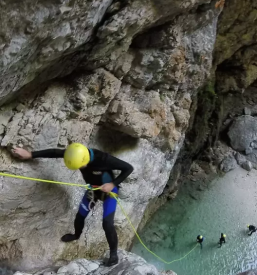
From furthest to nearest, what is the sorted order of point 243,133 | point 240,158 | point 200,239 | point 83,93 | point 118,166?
point 243,133, point 240,158, point 200,239, point 83,93, point 118,166

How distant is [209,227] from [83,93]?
18.3 ft

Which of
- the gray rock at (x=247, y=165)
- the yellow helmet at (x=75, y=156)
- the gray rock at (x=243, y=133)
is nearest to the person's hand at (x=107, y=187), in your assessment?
the yellow helmet at (x=75, y=156)

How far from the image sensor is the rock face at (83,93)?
3.14m

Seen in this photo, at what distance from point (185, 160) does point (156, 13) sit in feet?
19.9

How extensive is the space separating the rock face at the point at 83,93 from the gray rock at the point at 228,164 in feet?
17.3

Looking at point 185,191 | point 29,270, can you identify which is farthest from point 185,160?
point 29,270

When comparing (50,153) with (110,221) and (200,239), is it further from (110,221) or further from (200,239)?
(200,239)

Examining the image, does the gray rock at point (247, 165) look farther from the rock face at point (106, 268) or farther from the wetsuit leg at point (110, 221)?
the wetsuit leg at point (110, 221)

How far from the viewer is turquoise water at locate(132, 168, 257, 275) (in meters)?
7.18

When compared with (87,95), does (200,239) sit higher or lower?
lower

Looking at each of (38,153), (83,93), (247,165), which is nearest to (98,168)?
(38,153)

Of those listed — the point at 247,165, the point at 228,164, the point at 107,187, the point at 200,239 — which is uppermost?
the point at 107,187

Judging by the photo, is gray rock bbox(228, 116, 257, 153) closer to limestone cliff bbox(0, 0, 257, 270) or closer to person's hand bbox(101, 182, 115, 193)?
limestone cliff bbox(0, 0, 257, 270)

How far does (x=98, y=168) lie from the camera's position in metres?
3.84
